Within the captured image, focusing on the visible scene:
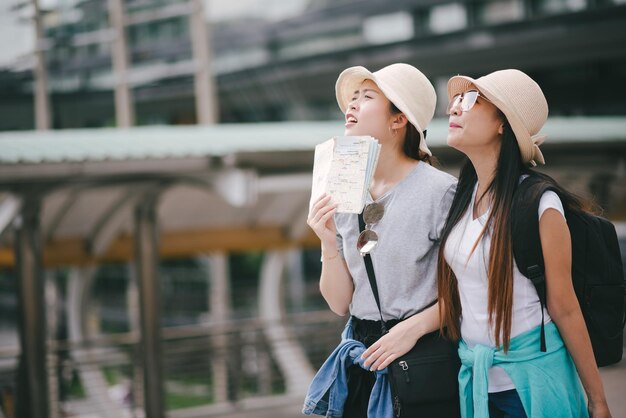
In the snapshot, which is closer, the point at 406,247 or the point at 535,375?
the point at 535,375

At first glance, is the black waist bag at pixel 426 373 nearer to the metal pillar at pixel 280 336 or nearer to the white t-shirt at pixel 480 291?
the white t-shirt at pixel 480 291

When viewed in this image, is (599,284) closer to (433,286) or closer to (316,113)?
(433,286)

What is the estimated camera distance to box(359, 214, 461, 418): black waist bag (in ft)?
7.65

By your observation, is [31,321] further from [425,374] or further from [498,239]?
[498,239]

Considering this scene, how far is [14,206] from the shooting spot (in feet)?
19.9

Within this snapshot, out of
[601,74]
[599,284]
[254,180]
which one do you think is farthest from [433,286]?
[601,74]

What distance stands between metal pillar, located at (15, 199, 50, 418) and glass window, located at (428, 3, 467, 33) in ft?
43.3

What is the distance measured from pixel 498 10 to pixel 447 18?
1.11 metres

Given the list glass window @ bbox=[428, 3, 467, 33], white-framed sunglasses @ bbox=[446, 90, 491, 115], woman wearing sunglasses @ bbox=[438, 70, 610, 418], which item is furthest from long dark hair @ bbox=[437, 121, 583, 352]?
glass window @ bbox=[428, 3, 467, 33]

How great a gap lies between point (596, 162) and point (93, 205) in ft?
15.4

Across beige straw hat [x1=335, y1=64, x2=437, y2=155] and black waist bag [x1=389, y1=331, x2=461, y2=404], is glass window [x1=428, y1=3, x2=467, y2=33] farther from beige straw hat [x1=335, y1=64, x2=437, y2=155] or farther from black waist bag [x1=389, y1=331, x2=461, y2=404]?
black waist bag [x1=389, y1=331, x2=461, y2=404]

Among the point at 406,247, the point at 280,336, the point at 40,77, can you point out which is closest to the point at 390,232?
the point at 406,247

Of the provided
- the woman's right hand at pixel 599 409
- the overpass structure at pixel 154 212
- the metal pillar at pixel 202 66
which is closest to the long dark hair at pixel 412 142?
the woman's right hand at pixel 599 409

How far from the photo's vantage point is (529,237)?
7.26 feet
